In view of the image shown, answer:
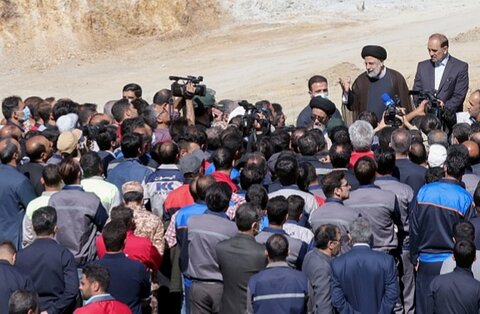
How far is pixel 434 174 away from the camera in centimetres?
1060

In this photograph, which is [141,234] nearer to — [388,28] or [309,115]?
[309,115]

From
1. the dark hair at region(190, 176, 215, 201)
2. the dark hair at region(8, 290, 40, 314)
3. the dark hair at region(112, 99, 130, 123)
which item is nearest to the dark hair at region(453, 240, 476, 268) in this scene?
the dark hair at region(190, 176, 215, 201)

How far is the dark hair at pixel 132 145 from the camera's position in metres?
11.9

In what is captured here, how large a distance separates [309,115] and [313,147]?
2771 mm

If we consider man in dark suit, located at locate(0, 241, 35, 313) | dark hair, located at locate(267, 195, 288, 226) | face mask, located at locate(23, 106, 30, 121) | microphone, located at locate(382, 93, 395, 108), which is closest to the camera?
man in dark suit, located at locate(0, 241, 35, 313)

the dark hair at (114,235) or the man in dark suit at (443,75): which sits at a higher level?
the dark hair at (114,235)

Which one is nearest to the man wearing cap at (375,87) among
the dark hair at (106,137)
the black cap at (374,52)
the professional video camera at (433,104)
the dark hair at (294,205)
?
the black cap at (374,52)

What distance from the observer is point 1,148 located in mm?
11742

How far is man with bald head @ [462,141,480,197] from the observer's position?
429 inches

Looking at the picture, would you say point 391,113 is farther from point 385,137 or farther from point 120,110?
point 120,110

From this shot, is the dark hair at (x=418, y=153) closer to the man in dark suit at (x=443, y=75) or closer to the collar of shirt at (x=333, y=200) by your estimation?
the collar of shirt at (x=333, y=200)

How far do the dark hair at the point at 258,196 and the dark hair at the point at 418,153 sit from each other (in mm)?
2049

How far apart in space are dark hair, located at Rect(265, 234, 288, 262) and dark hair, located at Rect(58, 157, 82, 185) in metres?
2.45

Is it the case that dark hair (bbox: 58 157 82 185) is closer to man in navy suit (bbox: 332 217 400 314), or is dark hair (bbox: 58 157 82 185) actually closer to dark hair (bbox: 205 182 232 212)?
dark hair (bbox: 205 182 232 212)
